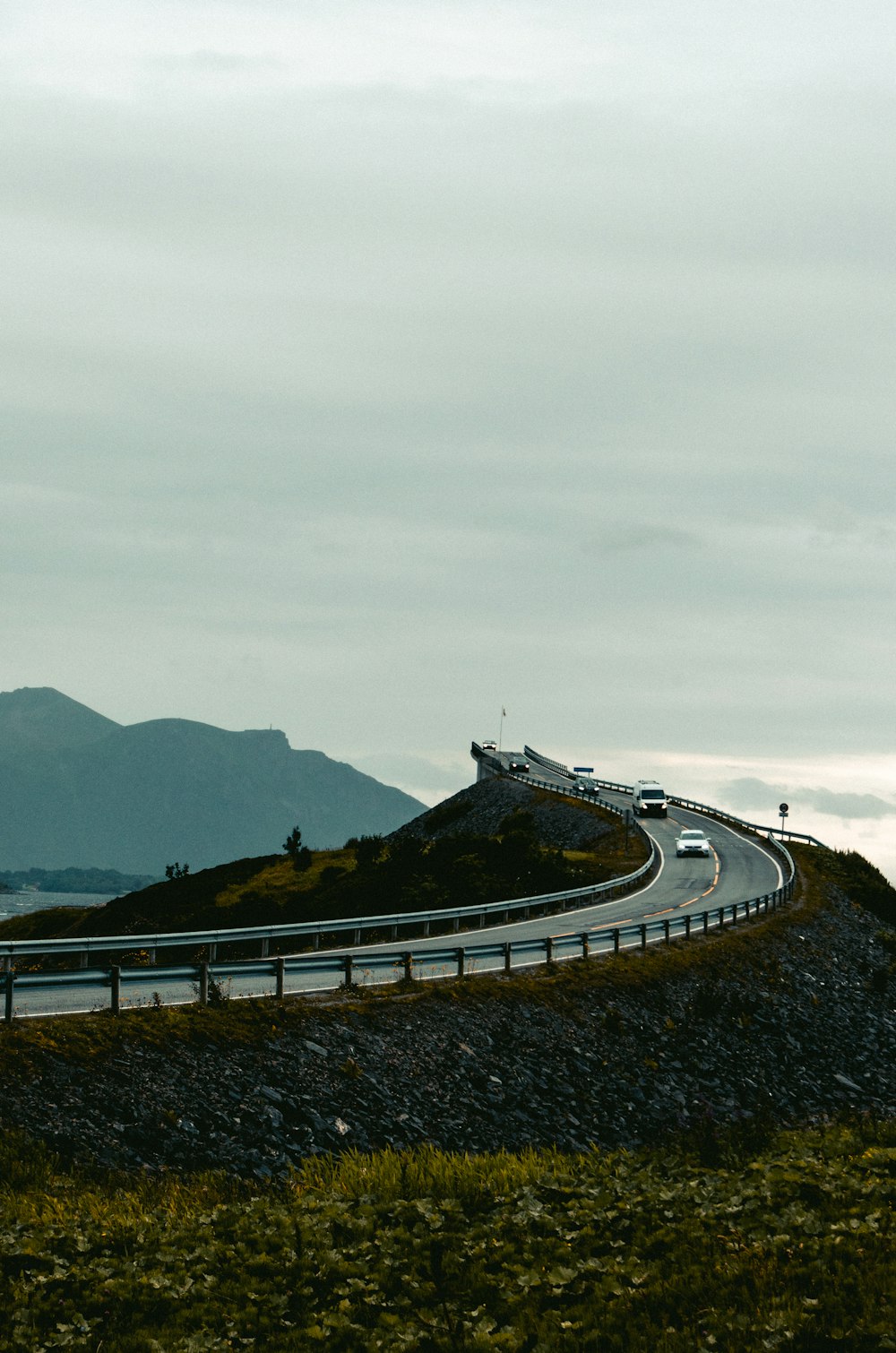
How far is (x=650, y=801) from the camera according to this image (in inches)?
3558

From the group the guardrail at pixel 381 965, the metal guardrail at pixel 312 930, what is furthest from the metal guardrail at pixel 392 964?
the metal guardrail at pixel 312 930

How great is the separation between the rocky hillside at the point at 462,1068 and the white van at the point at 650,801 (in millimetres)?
49243

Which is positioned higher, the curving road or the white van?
the white van

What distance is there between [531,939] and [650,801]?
56360 millimetres

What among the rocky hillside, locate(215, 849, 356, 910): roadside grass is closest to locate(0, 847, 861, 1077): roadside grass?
the rocky hillside

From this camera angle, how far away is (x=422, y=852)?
70062 millimetres

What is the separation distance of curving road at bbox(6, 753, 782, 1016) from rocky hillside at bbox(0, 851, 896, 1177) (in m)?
0.91

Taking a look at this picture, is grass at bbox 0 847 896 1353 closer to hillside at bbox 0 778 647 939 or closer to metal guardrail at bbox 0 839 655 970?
metal guardrail at bbox 0 839 655 970

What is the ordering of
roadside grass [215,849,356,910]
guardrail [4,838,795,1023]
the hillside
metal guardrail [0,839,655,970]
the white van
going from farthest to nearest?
1. the white van
2. roadside grass [215,849,356,910]
3. the hillside
4. metal guardrail [0,839,655,970]
5. guardrail [4,838,795,1023]

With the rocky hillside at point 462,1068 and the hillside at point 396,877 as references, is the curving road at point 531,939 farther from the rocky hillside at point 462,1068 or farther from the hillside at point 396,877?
the hillside at point 396,877

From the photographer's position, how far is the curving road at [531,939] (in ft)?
71.2

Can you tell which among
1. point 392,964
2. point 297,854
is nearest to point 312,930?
point 392,964

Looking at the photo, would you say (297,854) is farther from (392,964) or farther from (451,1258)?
(451,1258)

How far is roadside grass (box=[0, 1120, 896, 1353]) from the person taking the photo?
11.4m
